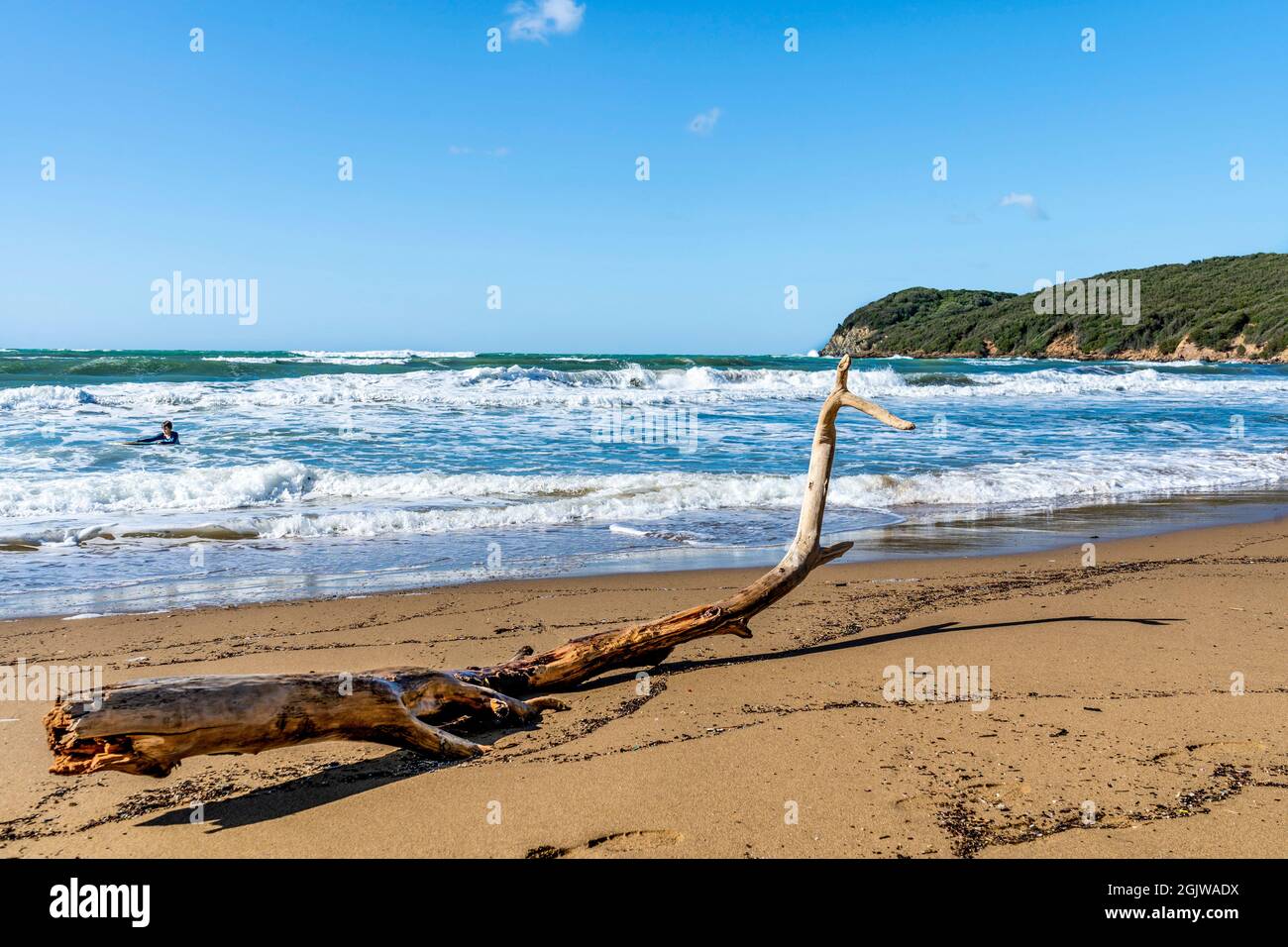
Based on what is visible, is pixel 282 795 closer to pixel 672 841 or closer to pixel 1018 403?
pixel 672 841

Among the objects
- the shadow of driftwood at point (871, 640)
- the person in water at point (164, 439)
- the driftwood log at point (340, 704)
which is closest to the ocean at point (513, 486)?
the person in water at point (164, 439)

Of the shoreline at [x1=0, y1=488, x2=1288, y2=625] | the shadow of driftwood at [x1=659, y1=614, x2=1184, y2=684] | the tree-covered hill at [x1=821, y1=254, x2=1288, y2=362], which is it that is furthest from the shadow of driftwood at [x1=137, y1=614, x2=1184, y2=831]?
the tree-covered hill at [x1=821, y1=254, x2=1288, y2=362]

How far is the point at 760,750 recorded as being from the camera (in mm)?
3881

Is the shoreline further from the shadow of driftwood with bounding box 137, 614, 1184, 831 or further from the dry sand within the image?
Result: the shadow of driftwood with bounding box 137, 614, 1184, 831

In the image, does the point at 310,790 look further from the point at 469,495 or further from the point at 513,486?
the point at 513,486

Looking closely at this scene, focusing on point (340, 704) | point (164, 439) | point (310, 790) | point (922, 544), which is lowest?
point (310, 790)

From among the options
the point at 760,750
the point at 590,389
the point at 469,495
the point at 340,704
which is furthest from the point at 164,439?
the point at 590,389

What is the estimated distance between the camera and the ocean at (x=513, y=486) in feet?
27.6

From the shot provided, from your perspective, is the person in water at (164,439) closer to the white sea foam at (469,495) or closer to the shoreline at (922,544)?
the white sea foam at (469,495)

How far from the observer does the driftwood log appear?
305 cm

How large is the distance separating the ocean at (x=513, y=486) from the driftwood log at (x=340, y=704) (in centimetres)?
298

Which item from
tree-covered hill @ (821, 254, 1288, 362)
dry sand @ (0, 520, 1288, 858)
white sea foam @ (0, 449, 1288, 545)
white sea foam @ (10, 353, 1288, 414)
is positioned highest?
tree-covered hill @ (821, 254, 1288, 362)

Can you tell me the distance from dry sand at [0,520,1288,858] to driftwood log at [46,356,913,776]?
6.7 inches

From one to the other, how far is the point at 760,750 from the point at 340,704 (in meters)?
1.87
